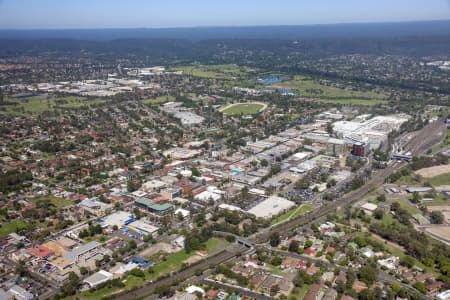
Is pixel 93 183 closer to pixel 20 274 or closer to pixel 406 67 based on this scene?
pixel 20 274

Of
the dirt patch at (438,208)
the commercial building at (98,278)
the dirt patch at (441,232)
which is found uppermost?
the commercial building at (98,278)

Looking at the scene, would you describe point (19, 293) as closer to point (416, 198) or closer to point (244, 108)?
point (416, 198)

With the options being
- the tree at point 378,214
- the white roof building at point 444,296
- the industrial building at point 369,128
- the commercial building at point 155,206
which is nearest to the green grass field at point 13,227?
the commercial building at point 155,206

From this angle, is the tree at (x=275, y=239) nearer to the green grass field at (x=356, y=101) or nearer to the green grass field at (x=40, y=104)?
the green grass field at (x=356, y=101)

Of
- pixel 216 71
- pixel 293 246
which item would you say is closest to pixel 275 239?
pixel 293 246

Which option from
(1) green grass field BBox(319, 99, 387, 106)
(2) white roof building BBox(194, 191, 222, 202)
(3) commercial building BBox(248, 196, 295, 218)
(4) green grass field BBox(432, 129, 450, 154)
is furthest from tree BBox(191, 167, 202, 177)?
(1) green grass field BBox(319, 99, 387, 106)

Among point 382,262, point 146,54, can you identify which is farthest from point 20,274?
point 146,54
